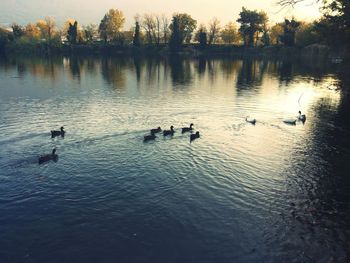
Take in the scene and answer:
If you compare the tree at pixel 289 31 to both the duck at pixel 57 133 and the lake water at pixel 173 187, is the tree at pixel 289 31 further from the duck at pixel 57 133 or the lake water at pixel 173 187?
the duck at pixel 57 133

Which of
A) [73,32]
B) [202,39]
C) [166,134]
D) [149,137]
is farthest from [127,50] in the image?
[149,137]

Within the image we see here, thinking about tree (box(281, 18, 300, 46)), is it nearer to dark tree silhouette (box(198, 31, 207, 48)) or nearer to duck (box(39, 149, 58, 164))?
dark tree silhouette (box(198, 31, 207, 48))

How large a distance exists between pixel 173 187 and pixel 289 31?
170m

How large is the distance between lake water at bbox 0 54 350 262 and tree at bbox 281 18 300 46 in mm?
139998

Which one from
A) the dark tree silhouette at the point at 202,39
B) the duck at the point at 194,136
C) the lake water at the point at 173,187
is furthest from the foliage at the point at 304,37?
the duck at the point at 194,136

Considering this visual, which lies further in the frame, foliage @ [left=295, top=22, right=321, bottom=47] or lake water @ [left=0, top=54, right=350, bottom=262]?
foliage @ [left=295, top=22, right=321, bottom=47]

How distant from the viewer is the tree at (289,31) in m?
172

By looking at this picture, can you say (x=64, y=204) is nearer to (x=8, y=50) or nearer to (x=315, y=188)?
(x=315, y=188)

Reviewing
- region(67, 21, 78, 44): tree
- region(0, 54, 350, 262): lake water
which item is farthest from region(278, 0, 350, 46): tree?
region(67, 21, 78, 44): tree

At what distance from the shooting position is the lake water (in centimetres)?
1745

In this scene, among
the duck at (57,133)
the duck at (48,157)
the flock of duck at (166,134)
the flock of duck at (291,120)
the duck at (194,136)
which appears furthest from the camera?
the flock of duck at (291,120)

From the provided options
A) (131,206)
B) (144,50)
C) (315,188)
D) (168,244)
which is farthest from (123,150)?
(144,50)

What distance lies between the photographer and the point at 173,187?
23766mm

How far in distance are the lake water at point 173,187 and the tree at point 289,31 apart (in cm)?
14000
